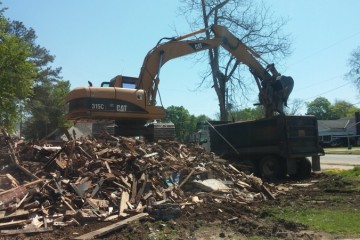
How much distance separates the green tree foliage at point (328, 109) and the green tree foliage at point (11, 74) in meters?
A: 137

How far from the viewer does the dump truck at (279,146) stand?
711 inches

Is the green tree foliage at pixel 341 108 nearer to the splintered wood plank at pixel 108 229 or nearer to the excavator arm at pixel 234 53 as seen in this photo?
the excavator arm at pixel 234 53

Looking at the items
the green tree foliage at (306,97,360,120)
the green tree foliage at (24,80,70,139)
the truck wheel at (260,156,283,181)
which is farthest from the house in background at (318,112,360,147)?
the truck wheel at (260,156,283,181)

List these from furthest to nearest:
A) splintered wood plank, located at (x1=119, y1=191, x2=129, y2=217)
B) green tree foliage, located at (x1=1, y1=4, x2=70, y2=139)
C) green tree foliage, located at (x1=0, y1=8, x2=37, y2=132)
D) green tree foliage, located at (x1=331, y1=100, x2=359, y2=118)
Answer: green tree foliage, located at (x1=331, y1=100, x2=359, y2=118) < green tree foliage, located at (x1=1, y1=4, x2=70, y2=139) < green tree foliage, located at (x1=0, y1=8, x2=37, y2=132) < splintered wood plank, located at (x1=119, y1=191, x2=129, y2=217)

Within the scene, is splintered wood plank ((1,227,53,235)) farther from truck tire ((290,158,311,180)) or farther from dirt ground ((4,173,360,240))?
truck tire ((290,158,311,180))

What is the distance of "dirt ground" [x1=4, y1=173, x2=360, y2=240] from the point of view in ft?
27.5

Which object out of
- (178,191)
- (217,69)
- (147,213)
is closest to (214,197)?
(178,191)

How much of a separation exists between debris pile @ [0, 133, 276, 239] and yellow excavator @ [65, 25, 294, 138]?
2.34 meters

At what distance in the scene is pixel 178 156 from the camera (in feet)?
50.8

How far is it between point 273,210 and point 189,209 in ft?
6.46

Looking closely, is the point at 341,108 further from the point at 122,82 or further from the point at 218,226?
the point at 218,226

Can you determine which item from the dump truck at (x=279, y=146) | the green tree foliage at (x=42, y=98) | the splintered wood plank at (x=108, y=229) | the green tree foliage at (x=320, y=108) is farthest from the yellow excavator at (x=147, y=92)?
the green tree foliage at (x=320, y=108)

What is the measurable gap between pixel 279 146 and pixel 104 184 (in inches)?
346

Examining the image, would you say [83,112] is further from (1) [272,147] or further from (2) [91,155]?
(1) [272,147]
